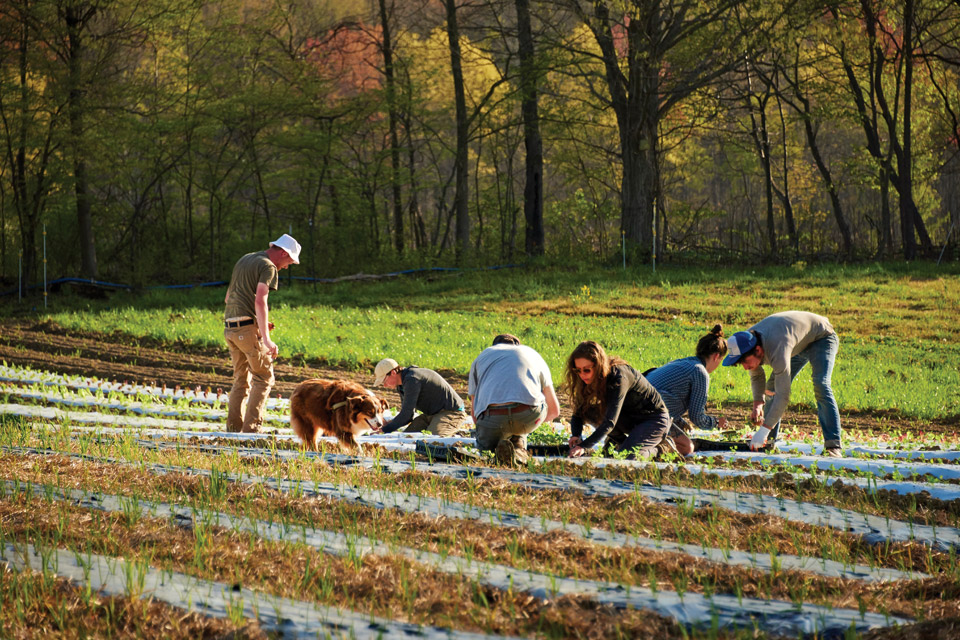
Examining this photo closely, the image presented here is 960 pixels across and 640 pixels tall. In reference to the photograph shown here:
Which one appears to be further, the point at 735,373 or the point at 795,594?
the point at 735,373

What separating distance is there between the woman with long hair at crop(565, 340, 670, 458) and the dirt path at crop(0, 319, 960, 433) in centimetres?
393

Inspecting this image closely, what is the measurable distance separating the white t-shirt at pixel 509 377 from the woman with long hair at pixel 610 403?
0.85 ft

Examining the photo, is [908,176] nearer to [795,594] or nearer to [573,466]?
[573,466]

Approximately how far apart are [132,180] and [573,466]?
26373mm

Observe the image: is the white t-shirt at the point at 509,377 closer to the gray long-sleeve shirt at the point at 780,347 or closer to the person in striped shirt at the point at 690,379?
the person in striped shirt at the point at 690,379

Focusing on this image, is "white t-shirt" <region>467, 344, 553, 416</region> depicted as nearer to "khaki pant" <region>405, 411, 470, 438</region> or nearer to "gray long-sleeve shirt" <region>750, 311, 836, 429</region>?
"khaki pant" <region>405, 411, 470, 438</region>

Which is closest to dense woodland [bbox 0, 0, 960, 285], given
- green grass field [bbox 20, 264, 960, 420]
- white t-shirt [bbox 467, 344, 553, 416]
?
green grass field [bbox 20, 264, 960, 420]

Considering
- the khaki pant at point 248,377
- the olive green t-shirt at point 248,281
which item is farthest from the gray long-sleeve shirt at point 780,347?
the khaki pant at point 248,377

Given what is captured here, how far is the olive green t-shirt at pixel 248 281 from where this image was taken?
8.57 m

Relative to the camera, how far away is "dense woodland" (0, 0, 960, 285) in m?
24.8

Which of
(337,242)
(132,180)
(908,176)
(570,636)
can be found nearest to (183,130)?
(132,180)

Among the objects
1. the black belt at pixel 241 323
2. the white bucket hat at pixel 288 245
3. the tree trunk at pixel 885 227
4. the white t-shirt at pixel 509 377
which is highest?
the tree trunk at pixel 885 227

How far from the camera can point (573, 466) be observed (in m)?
6.46

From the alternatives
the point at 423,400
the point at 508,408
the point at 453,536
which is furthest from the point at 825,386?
the point at 453,536
